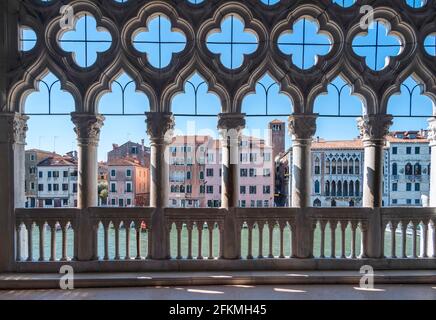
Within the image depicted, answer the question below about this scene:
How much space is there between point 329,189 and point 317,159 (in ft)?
2.71

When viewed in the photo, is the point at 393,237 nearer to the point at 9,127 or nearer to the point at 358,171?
the point at 358,171

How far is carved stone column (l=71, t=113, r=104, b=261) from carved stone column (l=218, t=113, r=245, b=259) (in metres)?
1.94

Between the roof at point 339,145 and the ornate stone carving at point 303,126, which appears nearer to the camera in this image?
the ornate stone carving at point 303,126

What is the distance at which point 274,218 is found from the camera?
473cm

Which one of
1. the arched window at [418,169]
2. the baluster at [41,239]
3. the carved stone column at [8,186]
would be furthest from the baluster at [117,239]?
the arched window at [418,169]

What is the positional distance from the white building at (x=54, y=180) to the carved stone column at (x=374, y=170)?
200 inches

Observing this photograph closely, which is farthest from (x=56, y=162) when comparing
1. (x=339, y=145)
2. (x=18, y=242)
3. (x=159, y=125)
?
(x=339, y=145)

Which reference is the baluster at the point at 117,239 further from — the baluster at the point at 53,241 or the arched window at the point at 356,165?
the arched window at the point at 356,165

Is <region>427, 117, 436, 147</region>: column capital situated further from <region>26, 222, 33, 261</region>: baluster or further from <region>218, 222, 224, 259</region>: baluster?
<region>26, 222, 33, 261</region>: baluster

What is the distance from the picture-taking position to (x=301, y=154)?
4.81m

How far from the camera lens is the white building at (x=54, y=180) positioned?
233 inches

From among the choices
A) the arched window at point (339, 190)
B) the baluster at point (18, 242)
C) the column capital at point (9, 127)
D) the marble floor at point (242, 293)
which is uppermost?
the column capital at point (9, 127)

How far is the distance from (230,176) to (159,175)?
42.8 inches

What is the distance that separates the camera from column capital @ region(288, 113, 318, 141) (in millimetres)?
4750
